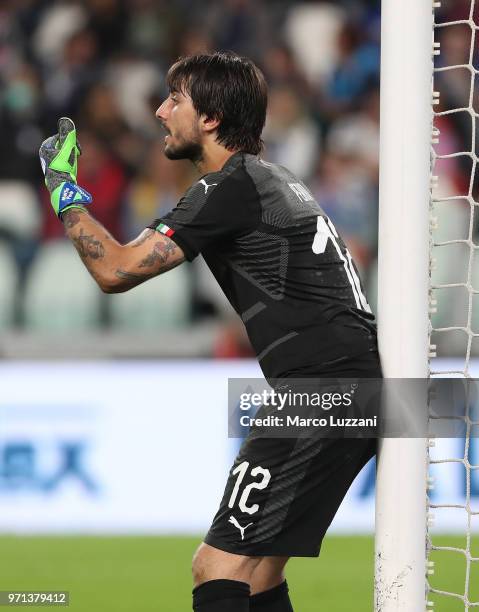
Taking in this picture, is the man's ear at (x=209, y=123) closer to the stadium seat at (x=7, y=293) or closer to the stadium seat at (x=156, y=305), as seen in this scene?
the stadium seat at (x=156, y=305)

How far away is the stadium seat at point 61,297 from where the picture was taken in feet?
25.6

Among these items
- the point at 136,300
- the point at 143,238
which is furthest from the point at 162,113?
the point at 136,300

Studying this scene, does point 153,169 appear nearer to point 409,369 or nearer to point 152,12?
point 152,12

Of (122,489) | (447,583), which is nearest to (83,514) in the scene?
(122,489)

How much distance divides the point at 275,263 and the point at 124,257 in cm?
41

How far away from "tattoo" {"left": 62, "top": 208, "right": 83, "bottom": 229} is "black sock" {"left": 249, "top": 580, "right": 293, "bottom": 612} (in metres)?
1.11

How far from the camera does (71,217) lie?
329 cm

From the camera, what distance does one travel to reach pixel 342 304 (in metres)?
3.34

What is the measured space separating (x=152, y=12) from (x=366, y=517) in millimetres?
4650

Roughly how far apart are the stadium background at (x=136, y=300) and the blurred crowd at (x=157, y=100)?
0.01m

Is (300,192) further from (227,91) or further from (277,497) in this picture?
(277,497)

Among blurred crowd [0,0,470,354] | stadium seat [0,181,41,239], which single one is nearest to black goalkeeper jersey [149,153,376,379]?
blurred crowd [0,0,470,354]

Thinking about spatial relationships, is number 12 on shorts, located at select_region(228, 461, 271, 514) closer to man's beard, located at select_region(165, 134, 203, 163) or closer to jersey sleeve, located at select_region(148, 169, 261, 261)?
jersey sleeve, located at select_region(148, 169, 261, 261)

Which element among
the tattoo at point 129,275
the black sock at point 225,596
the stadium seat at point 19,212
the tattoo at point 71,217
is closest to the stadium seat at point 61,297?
the stadium seat at point 19,212
